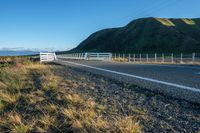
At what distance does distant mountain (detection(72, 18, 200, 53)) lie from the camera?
108 metres

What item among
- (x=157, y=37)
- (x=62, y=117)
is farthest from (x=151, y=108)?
(x=157, y=37)

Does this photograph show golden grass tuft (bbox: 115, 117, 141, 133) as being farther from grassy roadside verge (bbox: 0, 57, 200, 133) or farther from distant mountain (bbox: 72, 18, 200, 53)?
distant mountain (bbox: 72, 18, 200, 53)

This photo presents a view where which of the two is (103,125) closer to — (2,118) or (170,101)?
(170,101)

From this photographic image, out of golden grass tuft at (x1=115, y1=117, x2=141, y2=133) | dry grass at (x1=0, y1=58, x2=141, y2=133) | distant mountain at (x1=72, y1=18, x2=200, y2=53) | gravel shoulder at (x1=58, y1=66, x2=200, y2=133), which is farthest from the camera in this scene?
distant mountain at (x1=72, y1=18, x2=200, y2=53)

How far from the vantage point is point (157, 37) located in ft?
394

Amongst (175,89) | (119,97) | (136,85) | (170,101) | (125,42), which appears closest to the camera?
(170,101)

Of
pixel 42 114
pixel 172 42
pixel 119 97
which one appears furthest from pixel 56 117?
pixel 172 42

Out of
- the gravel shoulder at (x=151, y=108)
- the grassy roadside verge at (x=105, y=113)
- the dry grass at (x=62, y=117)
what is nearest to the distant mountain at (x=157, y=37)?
the gravel shoulder at (x=151, y=108)

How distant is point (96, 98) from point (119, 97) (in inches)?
24.2

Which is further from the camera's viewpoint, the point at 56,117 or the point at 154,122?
the point at 56,117

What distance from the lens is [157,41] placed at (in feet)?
384

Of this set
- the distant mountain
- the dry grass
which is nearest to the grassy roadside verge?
the dry grass

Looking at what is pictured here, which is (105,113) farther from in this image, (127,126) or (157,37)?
(157,37)

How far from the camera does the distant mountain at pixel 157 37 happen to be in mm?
107688
